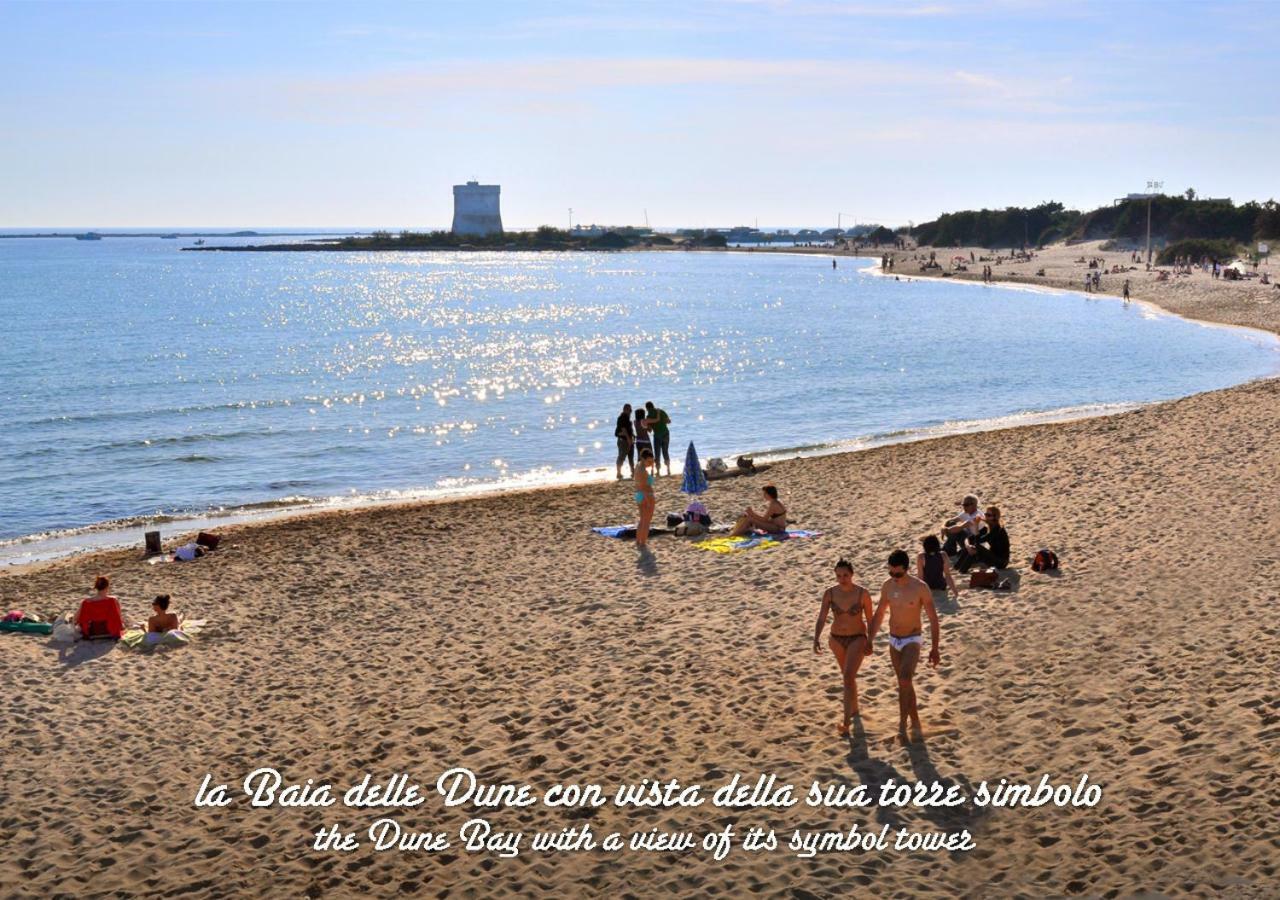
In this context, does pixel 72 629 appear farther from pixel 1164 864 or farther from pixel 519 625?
pixel 1164 864

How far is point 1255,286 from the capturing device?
66.6 meters

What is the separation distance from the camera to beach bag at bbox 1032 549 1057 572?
12742 mm

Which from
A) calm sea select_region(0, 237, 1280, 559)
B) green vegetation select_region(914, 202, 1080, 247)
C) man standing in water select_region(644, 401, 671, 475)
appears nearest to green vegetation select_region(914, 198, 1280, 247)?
green vegetation select_region(914, 202, 1080, 247)

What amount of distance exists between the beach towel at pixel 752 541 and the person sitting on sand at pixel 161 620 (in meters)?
6.42

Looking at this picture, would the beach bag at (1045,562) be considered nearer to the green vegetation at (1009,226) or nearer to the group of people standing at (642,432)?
the group of people standing at (642,432)

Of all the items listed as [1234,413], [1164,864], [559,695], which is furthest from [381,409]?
[1164,864]

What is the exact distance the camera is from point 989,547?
508 inches

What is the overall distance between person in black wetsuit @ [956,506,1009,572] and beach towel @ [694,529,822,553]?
271 centimetres

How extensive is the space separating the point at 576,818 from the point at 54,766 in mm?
4193

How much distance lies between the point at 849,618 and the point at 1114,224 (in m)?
148

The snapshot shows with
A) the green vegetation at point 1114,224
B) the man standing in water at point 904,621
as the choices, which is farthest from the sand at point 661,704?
the green vegetation at point 1114,224

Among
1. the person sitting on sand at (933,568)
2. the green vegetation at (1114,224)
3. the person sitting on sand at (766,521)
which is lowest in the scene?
the person sitting on sand at (766,521)

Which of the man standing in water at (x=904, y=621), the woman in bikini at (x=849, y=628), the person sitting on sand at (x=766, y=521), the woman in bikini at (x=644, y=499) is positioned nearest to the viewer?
the man standing in water at (x=904, y=621)

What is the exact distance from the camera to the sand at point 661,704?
23.6ft
